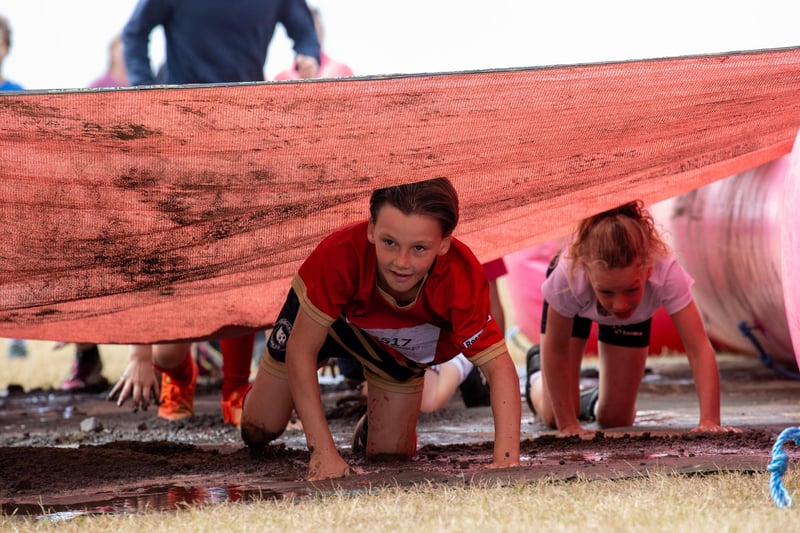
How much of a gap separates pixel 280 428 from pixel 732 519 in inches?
61.9

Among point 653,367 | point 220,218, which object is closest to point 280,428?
point 220,218

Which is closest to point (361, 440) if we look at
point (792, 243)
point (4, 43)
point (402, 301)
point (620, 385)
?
point (402, 301)

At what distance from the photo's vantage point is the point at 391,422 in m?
3.04

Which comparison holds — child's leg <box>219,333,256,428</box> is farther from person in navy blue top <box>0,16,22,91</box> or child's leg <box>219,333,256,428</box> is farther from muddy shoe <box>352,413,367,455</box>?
person in navy blue top <box>0,16,22,91</box>

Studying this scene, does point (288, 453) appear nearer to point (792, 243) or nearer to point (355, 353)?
point (355, 353)

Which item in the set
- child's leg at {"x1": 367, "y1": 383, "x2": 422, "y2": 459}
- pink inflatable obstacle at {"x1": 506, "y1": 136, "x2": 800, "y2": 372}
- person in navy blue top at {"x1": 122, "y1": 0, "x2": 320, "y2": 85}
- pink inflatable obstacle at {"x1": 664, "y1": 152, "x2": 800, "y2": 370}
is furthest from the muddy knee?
pink inflatable obstacle at {"x1": 664, "y1": 152, "x2": 800, "y2": 370}

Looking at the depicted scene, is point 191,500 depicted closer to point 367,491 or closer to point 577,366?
point 367,491

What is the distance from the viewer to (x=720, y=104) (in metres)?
2.71

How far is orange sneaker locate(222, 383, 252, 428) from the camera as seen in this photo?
12.9 feet

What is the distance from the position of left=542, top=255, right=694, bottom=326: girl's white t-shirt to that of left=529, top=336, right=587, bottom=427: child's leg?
0.65ft

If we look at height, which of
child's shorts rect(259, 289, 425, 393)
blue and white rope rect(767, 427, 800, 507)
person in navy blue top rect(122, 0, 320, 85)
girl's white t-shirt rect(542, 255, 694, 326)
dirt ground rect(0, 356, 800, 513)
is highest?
person in navy blue top rect(122, 0, 320, 85)

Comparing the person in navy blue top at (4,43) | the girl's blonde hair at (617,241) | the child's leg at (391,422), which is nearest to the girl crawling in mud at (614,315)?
the girl's blonde hair at (617,241)

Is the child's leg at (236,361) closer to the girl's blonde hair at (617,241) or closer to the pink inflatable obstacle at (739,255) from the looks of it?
the girl's blonde hair at (617,241)

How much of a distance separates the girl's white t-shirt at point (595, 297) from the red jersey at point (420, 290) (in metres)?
0.84
